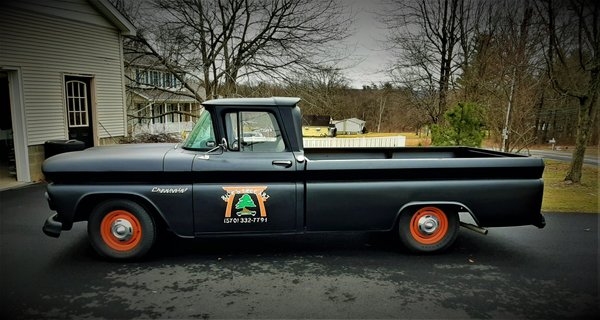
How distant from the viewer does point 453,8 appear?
1811 cm

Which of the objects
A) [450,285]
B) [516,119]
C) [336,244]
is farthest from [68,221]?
[516,119]

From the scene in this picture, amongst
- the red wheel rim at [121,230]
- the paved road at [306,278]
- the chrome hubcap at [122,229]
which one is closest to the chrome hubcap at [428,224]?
the paved road at [306,278]

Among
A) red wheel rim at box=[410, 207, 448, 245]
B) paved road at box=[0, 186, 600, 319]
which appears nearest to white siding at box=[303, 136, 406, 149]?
paved road at box=[0, 186, 600, 319]

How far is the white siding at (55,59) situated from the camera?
955cm

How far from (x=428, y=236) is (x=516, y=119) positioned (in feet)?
38.4

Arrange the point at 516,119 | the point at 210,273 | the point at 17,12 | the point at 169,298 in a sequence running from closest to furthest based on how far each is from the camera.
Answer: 1. the point at 169,298
2. the point at 210,273
3. the point at 17,12
4. the point at 516,119

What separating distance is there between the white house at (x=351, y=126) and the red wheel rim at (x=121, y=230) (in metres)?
57.9

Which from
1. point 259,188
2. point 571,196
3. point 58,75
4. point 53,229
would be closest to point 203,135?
point 259,188

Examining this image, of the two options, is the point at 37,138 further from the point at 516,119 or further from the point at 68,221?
the point at 516,119

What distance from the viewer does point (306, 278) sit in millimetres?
4148

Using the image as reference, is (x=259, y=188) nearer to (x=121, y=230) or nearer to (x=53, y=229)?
(x=121, y=230)

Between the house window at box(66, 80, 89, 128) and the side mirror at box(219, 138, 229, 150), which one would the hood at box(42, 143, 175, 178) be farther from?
the house window at box(66, 80, 89, 128)

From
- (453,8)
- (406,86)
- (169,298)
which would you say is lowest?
(169,298)

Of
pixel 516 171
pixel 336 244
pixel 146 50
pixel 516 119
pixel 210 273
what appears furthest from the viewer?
pixel 146 50
